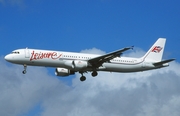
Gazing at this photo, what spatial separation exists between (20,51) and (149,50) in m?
26.5

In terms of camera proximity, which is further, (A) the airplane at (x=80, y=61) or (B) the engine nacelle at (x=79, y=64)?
(B) the engine nacelle at (x=79, y=64)

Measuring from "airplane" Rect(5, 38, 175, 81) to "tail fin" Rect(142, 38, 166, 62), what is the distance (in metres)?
1.79

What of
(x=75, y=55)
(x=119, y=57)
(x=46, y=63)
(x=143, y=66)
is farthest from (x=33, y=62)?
(x=143, y=66)

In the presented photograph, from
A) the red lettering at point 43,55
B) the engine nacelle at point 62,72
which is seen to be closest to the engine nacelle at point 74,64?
the red lettering at point 43,55

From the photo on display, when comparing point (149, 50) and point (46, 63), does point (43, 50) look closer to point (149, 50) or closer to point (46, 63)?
point (46, 63)

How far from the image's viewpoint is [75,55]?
8419cm

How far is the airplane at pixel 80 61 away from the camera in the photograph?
267ft

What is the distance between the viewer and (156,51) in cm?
9531

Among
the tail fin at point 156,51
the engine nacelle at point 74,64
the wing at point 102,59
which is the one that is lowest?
the engine nacelle at point 74,64

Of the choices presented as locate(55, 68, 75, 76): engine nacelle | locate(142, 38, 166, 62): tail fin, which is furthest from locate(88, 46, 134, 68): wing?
locate(142, 38, 166, 62): tail fin

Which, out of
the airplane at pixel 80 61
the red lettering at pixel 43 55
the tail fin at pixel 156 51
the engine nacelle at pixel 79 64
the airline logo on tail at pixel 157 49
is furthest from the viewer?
the airline logo on tail at pixel 157 49

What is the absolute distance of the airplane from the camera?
81500mm

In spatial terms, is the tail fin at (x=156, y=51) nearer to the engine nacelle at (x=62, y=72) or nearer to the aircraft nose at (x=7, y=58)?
the engine nacelle at (x=62, y=72)

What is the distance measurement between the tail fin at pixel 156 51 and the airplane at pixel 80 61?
1.79m
